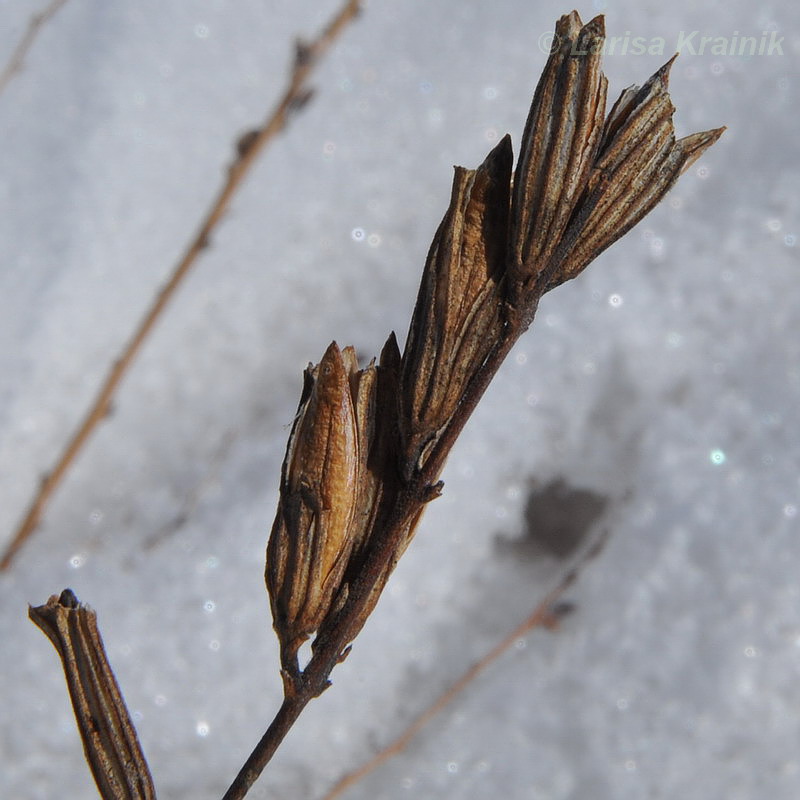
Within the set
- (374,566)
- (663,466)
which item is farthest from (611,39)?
(374,566)

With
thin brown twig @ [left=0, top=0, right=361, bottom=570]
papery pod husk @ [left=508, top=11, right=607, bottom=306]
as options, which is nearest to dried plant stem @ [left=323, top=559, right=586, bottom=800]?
thin brown twig @ [left=0, top=0, right=361, bottom=570]

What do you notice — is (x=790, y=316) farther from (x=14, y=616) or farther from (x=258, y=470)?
(x=14, y=616)

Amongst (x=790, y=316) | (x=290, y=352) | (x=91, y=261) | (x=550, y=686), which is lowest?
(x=550, y=686)

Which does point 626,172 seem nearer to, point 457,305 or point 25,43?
point 457,305

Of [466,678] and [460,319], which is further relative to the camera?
[466,678]

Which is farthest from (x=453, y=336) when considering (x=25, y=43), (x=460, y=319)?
(x=25, y=43)

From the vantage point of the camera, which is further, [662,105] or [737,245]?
[737,245]

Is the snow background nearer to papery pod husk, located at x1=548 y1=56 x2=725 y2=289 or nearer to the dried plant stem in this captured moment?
the dried plant stem

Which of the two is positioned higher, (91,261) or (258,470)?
(91,261)
